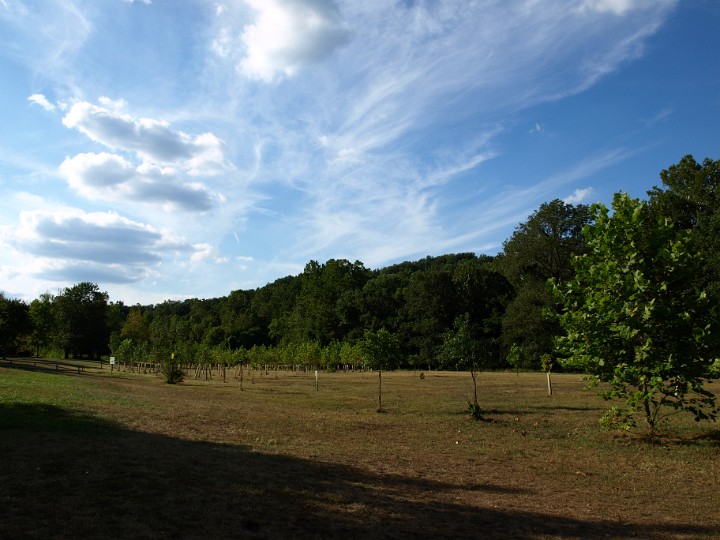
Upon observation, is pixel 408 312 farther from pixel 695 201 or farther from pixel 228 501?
pixel 228 501

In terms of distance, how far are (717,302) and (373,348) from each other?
49.3ft

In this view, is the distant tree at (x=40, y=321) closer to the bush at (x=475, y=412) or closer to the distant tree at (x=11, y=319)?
the distant tree at (x=11, y=319)

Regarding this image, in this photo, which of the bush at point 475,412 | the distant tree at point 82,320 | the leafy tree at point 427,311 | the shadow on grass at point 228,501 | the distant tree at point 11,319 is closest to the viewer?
the shadow on grass at point 228,501

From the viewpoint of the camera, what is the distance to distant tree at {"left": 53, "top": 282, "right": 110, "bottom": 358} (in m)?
93.1

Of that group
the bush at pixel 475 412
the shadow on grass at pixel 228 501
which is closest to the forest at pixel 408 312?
the bush at pixel 475 412

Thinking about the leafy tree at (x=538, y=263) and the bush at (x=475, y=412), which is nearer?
the bush at (x=475, y=412)

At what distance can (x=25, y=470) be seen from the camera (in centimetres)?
913

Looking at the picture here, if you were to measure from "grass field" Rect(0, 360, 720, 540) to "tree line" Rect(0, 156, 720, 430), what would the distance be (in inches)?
116

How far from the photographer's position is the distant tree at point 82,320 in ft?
305

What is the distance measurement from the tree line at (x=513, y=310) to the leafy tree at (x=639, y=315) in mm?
42

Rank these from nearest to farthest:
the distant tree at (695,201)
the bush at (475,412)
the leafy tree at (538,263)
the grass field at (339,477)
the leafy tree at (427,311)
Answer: the grass field at (339,477), the bush at (475,412), the distant tree at (695,201), the leafy tree at (538,263), the leafy tree at (427,311)

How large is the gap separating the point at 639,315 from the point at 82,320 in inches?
4010

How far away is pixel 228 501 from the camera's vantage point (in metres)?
8.28

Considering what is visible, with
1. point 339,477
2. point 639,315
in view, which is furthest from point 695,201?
point 339,477
